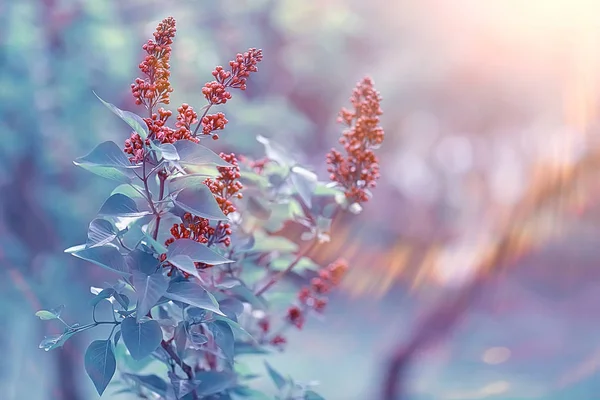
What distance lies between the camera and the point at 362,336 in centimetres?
396

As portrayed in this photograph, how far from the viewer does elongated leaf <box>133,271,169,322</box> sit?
0.47 metres

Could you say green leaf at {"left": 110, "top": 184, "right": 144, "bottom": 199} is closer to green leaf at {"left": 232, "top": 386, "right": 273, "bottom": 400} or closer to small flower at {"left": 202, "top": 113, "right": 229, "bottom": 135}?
small flower at {"left": 202, "top": 113, "right": 229, "bottom": 135}

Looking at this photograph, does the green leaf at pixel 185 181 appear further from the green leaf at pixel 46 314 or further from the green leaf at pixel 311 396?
the green leaf at pixel 311 396

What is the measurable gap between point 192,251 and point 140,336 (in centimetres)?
7

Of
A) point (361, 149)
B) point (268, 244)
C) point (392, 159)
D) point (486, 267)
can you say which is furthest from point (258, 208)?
point (392, 159)

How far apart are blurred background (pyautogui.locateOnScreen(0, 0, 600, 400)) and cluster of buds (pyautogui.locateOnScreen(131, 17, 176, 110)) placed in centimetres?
190

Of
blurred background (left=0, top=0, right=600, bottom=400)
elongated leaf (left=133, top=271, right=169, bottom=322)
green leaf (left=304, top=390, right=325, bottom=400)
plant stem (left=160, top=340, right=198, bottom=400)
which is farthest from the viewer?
blurred background (left=0, top=0, right=600, bottom=400)

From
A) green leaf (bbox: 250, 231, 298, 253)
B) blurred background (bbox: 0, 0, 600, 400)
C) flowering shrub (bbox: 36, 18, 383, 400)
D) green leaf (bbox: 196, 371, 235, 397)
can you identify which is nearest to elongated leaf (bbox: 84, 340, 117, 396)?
flowering shrub (bbox: 36, 18, 383, 400)

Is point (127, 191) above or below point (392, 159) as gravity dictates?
below

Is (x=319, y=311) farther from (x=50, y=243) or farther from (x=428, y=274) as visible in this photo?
(x=428, y=274)

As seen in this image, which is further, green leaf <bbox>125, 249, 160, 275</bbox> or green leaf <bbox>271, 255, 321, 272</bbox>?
green leaf <bbox>271, 255, 321, 272</bbox>

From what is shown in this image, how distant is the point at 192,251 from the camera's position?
0.50m

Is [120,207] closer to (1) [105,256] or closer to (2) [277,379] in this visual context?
(1) [105,256]

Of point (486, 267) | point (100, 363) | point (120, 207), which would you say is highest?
point (486, 267)
